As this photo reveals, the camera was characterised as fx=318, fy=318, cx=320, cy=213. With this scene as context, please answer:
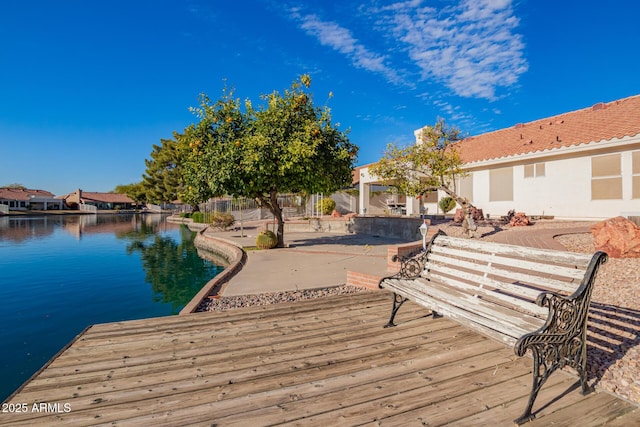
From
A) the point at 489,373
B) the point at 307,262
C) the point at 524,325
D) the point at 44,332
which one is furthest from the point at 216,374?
the point at 307,262

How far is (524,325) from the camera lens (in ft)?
8.84

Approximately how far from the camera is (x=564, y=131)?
1409 centimetres

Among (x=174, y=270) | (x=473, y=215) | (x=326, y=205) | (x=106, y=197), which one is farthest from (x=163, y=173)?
(x=106, y=197)

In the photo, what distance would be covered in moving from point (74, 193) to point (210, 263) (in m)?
90.7

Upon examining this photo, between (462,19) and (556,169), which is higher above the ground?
(462,19)

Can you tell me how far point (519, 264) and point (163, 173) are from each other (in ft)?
168

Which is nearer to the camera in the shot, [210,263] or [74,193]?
[210,263]

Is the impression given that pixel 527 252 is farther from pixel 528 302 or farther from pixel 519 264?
pixel 528 302

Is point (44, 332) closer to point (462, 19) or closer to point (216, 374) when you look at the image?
point (216, 374)

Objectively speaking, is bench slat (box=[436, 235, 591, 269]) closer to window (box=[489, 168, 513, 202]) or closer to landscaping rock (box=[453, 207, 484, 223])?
landscaping rock (box=[453, 207, 484, 223])

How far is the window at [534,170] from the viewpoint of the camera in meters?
13.8

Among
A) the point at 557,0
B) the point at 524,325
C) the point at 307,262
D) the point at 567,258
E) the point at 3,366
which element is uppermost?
the point at 557,0

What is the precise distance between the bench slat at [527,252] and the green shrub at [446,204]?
50.1 ft

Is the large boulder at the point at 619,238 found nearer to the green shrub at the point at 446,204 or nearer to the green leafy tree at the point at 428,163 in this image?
the green leafy tree at the point at 428,163
